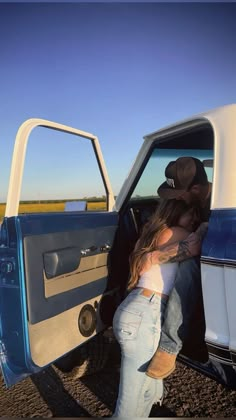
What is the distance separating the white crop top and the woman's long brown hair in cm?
8

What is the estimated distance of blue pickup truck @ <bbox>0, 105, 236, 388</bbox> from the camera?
1.64 m

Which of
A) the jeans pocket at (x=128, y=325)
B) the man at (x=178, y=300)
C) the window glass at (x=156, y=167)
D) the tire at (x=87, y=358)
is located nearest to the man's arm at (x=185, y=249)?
the man at (x=178, y=300)

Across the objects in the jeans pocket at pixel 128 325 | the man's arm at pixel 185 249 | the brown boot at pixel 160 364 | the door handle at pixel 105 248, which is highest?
the man's arm at pixel 185 249

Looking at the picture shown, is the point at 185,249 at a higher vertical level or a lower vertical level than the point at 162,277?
higher

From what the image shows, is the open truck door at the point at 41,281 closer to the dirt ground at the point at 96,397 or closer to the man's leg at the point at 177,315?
the man's leg at the point at 177,315

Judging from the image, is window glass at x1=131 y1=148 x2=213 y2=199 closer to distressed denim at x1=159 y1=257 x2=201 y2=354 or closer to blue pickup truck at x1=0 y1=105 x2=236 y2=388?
blue pickup truck at x1=0 y1=105 x2=236 y2=388

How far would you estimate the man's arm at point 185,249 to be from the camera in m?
1.86

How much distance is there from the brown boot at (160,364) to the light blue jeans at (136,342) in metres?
0.04

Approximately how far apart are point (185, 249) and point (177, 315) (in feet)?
0.98

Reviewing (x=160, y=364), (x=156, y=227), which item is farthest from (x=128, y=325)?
(x=156, y=227)

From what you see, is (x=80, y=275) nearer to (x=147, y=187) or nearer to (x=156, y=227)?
(x=156, y=227)

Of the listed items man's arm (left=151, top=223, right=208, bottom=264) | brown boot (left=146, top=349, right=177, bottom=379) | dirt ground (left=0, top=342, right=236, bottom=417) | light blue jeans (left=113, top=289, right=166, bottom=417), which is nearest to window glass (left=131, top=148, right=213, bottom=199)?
man's arm (left=151, top=223, right=208, bottom=264)

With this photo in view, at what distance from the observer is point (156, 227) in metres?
2.03

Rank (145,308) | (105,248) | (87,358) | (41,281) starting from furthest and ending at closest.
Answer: (87,358) < (105,248) < (145,308) < (41,281)
